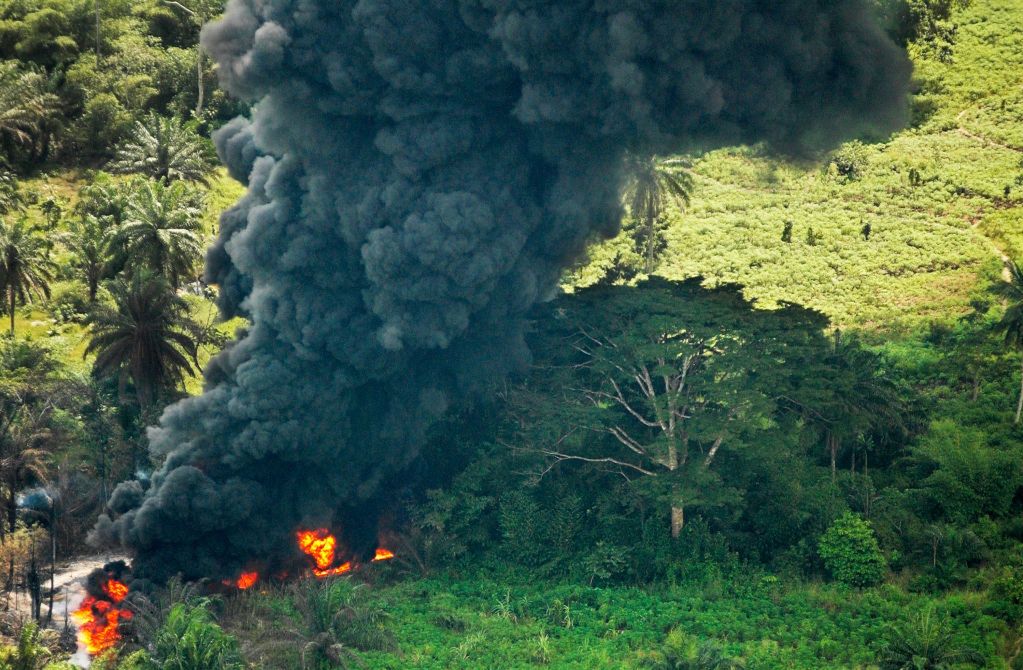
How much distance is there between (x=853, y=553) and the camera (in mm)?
45531

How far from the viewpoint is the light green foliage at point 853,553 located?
45188mm

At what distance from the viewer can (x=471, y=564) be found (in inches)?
1919

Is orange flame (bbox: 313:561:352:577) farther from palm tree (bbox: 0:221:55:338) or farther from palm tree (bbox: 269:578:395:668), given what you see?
palm tree (bbox: 0:221:55:338)

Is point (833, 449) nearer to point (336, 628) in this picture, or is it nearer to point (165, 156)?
point (336, 628)

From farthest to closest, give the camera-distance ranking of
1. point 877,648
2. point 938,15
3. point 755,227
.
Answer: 1. point 938,15
2. point 755,227
3. point 877,648

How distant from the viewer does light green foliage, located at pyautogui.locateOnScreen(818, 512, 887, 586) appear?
148 feet

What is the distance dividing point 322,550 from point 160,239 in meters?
18.1

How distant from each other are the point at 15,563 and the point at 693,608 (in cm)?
2243

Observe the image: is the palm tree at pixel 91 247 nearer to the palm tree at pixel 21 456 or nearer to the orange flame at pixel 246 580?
the palm tree at pixel 21 456

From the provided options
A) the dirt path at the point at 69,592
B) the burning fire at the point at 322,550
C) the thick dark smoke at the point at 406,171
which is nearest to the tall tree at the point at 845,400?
the thick dark smoke at the point at 406,171

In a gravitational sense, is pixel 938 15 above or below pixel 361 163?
above

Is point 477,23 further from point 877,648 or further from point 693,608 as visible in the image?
point 877,648

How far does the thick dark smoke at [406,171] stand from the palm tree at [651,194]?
5.83 feet

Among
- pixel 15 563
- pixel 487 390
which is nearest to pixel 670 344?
pixel 487 390
